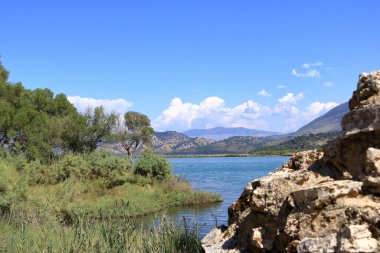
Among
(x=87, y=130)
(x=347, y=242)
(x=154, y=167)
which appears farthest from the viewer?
(x=87, y=130)

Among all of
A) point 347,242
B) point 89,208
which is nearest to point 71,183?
point 89,208

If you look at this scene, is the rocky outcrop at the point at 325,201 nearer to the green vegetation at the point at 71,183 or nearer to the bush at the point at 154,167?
the green vegetation at the point at 71,183

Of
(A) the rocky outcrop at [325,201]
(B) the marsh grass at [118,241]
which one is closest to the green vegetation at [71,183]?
(B) the marsh grass at [118,241]

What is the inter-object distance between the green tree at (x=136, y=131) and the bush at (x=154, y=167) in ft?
98.9

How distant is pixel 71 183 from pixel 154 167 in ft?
39.7

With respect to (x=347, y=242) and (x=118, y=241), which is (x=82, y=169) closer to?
(x=118, y=241)

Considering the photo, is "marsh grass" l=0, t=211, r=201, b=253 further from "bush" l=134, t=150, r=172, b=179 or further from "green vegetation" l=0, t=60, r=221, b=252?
"bush" l=134, t=150, r=172, b=179

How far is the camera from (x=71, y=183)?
29766 mm

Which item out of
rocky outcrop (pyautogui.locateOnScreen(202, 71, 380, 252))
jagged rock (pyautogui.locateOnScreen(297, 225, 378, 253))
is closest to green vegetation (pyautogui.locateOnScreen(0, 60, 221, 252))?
rocky outcrop (pyautogui.locateOnScreen(202, 71, 380, 252))

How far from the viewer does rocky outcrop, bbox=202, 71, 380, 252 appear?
15.8 feet

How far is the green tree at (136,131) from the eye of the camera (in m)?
71.8

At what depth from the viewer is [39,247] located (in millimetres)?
9242

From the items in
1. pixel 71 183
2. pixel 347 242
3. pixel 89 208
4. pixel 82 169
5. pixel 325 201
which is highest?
pixel 325 201

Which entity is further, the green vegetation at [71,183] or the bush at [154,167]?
the bush at [154,167]
